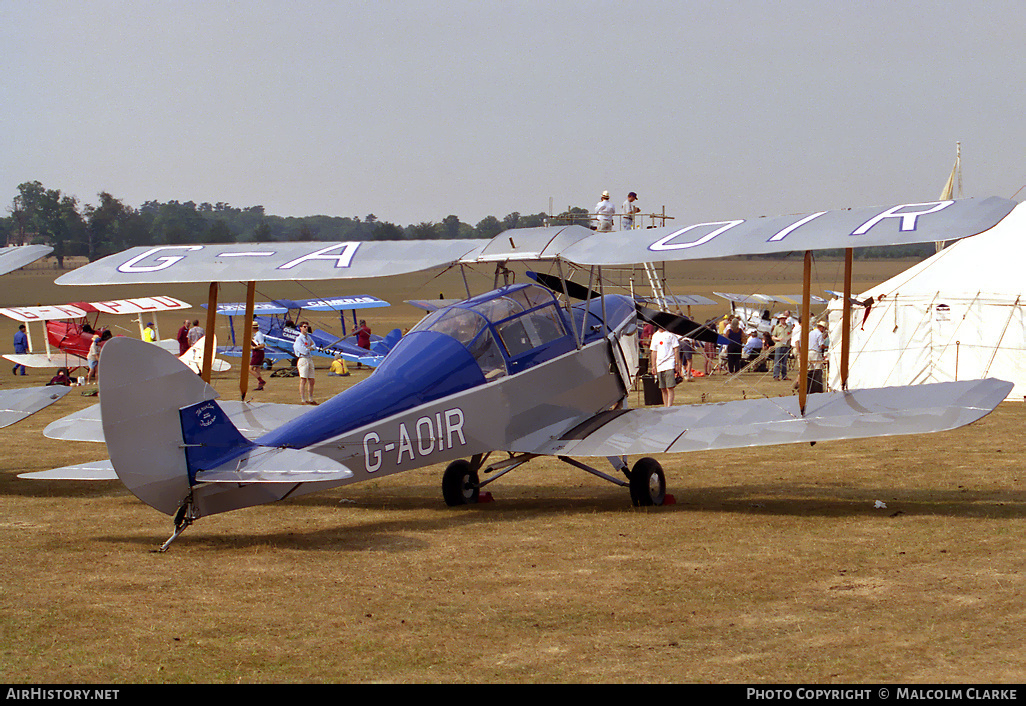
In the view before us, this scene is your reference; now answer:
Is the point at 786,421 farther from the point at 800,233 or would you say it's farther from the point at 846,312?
the point at 800,233

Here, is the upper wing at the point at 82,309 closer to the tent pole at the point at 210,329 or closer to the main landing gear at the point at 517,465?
Answer: the tent pole at the point at 210,329

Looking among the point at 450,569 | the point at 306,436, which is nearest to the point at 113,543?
the point at 306,436

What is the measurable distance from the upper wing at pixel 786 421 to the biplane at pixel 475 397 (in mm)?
21

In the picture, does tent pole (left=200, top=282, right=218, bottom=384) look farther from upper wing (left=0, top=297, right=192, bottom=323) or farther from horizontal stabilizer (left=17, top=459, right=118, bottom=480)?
upper wing (left=0, top=297, right=192, bottom=323)

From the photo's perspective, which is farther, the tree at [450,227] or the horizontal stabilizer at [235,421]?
the tree at [450,227]

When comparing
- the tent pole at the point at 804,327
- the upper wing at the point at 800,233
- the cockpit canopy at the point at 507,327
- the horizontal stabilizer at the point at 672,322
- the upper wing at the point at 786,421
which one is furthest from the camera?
the horizontal stabilizer at the point at 672,322

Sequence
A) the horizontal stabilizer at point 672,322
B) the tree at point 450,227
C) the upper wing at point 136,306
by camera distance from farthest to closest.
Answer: the tree at point 450,227 < the upper wing at point 136,306 < the horizontal stabilizer at point 672,322

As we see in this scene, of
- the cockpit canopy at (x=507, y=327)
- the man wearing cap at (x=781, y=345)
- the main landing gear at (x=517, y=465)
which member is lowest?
the man wearing cap at (x=781, y=345)

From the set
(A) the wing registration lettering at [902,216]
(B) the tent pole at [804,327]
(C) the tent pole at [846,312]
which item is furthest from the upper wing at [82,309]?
(A) the wing registration lettering at [902,216]

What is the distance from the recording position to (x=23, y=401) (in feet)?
32.1

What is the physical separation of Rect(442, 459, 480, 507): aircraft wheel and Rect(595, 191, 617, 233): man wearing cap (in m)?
7.63

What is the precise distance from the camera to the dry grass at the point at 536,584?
4617 millimetres

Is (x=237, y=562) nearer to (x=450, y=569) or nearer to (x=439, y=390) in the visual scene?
(x=450, y=569)

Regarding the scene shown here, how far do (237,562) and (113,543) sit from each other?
1255mm
